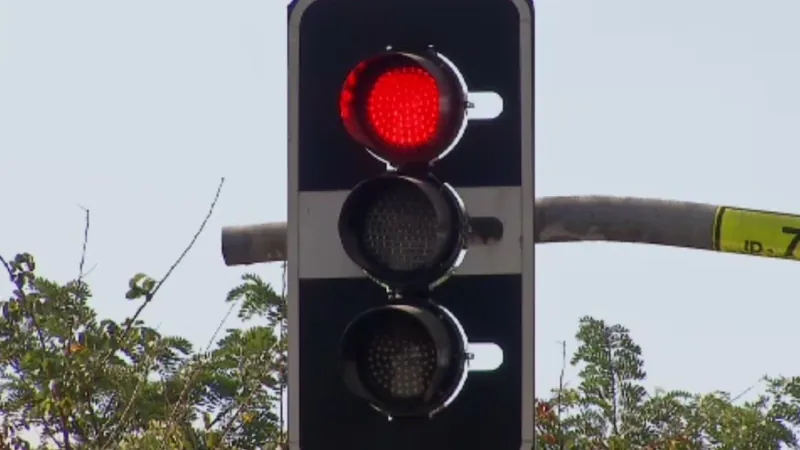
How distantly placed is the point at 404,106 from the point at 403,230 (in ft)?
0.94

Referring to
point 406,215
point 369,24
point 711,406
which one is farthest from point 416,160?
point 711,406

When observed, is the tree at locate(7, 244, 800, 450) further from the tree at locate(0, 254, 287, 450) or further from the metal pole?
the metal pole

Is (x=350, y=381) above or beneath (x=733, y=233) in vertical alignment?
beneath

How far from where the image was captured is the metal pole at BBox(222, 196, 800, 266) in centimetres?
559

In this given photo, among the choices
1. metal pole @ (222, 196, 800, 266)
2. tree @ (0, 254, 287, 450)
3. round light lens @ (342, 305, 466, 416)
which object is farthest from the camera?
tree @ (0, 254, 287, 450)

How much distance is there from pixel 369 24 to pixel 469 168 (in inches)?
18.3

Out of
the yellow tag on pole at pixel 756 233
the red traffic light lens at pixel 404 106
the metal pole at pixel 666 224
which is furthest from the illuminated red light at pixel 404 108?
the yellow tag on pole at pixel 756 233

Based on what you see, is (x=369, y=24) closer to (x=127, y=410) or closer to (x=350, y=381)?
(x=350, y=381)

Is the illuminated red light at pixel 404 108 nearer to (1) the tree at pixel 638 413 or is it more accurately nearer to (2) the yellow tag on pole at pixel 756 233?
(2) the yellow tag on pole at pixel 756 233

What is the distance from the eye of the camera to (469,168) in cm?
425

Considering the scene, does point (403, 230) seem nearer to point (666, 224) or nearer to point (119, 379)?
point (666, 224)

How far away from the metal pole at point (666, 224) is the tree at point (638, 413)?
2.57 metres

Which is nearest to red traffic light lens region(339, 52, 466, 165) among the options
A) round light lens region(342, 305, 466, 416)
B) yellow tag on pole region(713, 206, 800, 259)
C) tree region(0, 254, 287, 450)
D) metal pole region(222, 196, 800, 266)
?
round light lens region(342, 305, 466, 416)

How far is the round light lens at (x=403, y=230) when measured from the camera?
161 inches
